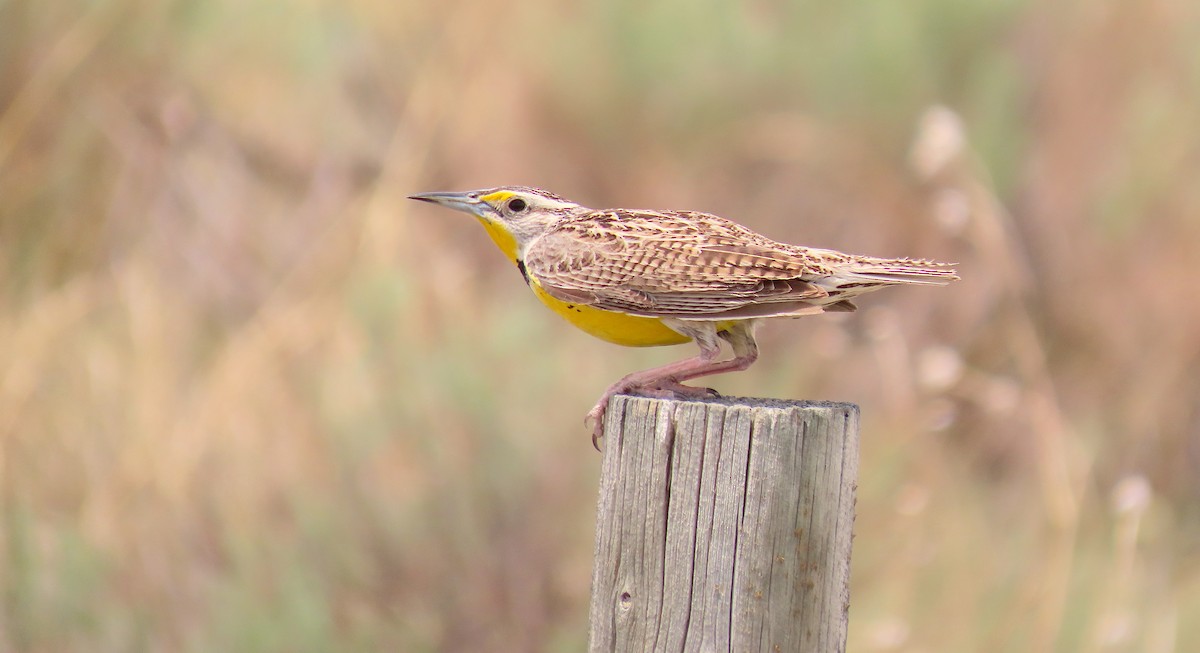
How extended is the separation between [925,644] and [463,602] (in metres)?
1.56

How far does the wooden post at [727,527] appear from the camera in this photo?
7.47 feet

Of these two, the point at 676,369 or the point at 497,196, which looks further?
the point at 497,196

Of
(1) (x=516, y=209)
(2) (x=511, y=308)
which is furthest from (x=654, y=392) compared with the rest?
(2) (x=511, y=308)

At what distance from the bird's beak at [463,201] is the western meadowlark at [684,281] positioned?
0.79 ft

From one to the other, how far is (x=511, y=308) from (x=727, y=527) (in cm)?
316

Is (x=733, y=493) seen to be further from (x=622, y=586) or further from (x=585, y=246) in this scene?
(x=585, y=246)

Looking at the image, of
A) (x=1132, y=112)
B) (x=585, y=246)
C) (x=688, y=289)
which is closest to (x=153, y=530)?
(x=585, y=246)

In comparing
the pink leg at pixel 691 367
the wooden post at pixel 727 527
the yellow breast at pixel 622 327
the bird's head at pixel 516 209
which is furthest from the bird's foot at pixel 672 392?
the bird's head at pixel 516 209

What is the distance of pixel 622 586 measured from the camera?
2379 mm

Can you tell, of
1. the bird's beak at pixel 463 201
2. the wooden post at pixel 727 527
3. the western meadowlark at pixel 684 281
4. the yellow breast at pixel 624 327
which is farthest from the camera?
the bird's beak at pixel 463 201

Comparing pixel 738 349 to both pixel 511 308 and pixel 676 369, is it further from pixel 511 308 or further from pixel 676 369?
pixel 511 308

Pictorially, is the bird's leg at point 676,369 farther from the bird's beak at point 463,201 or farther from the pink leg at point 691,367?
the bird's beak at point 463,201

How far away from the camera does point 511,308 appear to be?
538cm

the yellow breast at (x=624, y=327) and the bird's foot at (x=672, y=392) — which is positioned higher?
the yellow breast at (x=624, y=327)
